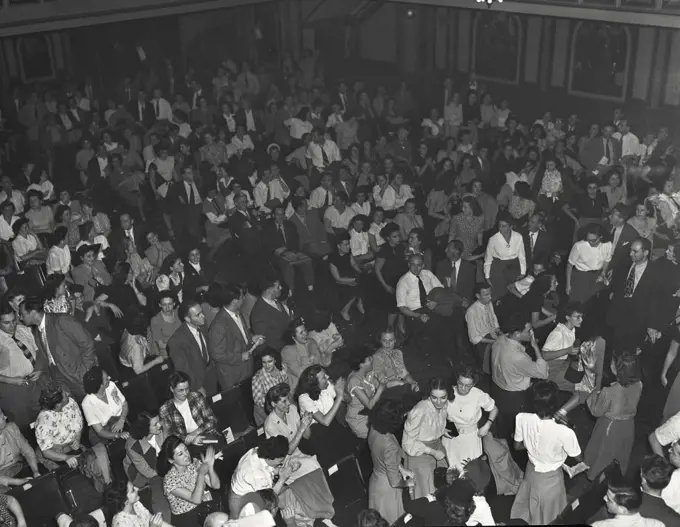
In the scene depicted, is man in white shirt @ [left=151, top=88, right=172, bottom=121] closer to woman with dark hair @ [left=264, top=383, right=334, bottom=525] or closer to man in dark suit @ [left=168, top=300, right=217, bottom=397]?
man in dark suit @ [left=168, top=300, right=217, bottom=397]

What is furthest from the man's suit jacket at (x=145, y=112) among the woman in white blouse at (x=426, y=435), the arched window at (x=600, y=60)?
the woman in white blouse at (x=426, y=435)

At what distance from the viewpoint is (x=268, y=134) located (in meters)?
16.7

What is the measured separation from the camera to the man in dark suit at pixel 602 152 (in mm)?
13469

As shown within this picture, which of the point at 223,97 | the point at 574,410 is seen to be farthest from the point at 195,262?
the point at 223,97

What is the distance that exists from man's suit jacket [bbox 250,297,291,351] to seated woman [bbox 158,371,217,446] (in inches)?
59.2

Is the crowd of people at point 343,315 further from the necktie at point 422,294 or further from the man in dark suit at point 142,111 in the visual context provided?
the man in dark suit at point 142,111

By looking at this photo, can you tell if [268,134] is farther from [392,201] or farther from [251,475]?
[251,475]

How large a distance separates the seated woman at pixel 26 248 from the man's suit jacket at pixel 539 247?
6481 mm

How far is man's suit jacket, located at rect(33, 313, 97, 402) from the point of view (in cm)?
790

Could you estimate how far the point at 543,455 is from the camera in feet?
21.2

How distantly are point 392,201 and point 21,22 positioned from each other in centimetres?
849

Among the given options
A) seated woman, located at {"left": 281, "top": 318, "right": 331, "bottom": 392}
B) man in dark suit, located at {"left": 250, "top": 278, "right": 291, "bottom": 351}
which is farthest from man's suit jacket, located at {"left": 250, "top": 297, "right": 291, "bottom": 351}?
seated woman, located at {"left": 281, "top": 318, "right": 331, "bottom": 392}

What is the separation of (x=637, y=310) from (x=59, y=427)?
20.7 feet

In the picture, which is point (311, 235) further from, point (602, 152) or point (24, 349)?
point (602, 152)
